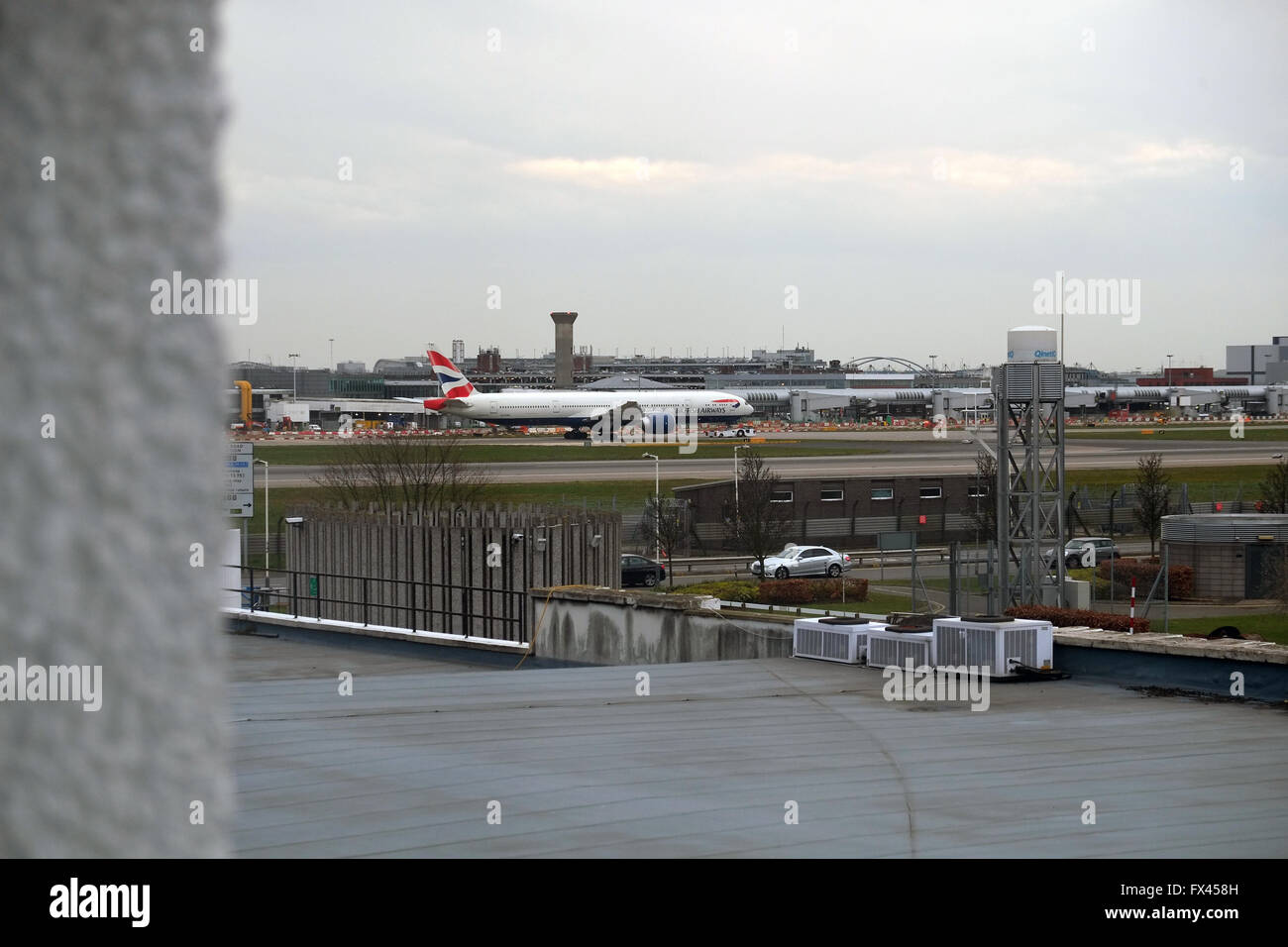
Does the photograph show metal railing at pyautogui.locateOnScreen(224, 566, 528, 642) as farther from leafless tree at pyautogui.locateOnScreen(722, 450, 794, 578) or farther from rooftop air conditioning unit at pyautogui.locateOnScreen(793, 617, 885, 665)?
leafless tree at pyautogui.locateOnScreen(722, 450, 794, 578)

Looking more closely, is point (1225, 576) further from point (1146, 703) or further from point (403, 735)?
point (403, 735)

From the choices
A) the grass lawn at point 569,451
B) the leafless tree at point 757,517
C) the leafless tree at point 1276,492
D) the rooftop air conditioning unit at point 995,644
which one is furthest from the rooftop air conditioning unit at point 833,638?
the grass lawn at point 569,451

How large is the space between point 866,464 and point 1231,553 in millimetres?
30543

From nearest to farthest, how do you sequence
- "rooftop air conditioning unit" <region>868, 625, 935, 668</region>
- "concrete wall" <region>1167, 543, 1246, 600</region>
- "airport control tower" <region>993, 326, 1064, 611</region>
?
"rooftop air conditioning unit" <region>868, 625, 935, 668</region> → "airport control tower" <region>993, 326, 1064, 611</region> → "concrete wall" <region>1167, 543, 1246, 600</region>

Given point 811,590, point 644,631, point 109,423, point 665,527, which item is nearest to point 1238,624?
point 811,590

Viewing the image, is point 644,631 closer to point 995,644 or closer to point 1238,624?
point 995,644

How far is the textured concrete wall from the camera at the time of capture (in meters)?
0.71

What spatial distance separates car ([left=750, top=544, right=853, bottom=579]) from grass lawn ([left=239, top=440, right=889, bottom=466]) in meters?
26.3

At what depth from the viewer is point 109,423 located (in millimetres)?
746

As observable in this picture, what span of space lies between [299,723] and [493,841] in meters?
4.00

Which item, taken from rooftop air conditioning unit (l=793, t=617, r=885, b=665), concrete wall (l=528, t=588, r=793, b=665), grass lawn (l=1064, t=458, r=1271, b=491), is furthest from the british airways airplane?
rooftop air conditioning unit (l=793, t=617, r=885, b=665)

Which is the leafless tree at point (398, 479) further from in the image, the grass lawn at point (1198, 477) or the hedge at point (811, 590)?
the grass lawn at point (1198, 477)
